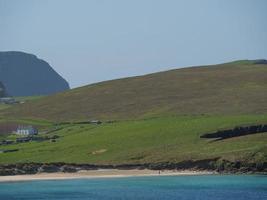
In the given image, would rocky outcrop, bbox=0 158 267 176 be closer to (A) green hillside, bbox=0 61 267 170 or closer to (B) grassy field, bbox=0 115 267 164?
(A) green hillside, bbox=0 61 267 170

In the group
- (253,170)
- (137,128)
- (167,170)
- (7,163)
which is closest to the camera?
(253,170)

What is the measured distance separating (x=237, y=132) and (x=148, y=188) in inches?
1445

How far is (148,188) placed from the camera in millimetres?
92312

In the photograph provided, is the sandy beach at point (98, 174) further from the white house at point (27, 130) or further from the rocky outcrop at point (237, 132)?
the white house at point (27, 130)

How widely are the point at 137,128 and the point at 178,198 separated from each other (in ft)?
221

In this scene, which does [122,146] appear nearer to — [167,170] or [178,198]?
[167,170]

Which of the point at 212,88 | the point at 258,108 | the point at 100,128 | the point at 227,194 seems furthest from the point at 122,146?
the point at 212,88

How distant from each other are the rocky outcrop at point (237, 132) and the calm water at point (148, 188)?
23950 millimetres

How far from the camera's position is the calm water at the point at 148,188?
82.7 meters

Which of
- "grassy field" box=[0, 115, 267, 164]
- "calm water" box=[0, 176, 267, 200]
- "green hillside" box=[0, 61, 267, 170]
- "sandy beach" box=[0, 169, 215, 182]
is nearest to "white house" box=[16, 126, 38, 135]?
"green hillside" box=[0, 61, 267, 170]

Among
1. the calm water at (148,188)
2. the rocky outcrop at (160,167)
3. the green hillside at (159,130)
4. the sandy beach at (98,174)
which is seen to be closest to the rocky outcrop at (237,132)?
the green hillside at (159,130)

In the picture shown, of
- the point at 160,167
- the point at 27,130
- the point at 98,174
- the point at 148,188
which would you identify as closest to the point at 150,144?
the point at 160,167

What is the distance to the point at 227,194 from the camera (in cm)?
8256

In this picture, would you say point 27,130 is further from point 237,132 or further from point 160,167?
point 160,167
